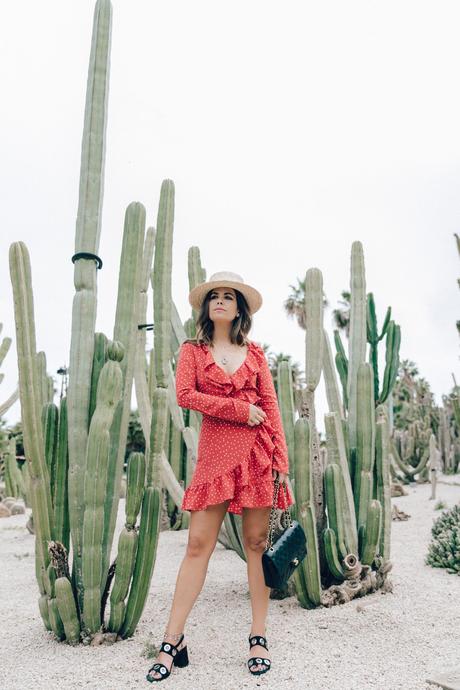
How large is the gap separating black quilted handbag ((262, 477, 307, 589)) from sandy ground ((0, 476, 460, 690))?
1.39 feet

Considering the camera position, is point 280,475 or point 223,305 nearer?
point 280,475

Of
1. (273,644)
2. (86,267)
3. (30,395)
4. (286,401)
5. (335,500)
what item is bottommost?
(273,644)

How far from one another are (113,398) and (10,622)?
1.81m

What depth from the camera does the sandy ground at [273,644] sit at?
2.71 meters

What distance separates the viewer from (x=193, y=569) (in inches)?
110

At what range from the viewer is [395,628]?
133 inches

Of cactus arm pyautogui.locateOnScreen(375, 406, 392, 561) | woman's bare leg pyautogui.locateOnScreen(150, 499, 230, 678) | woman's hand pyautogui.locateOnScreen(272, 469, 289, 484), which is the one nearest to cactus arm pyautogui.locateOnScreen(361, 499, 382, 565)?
cactus arm pyautogui.locateOnScreen(375, 406, 392, 561)

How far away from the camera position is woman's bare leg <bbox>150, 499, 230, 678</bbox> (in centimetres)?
275

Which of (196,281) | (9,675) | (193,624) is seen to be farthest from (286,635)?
(196,281)

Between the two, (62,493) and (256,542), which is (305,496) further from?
(62,493)

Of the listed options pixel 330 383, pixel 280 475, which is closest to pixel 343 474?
pixel 330 383

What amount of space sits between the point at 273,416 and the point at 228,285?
27.5 inches

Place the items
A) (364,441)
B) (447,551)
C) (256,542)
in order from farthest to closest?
(447,551)
(364,441)
(256,542)

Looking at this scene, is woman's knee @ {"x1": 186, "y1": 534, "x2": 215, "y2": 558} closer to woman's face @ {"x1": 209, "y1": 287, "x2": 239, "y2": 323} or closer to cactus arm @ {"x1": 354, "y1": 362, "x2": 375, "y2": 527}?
woman's face @ {"x1": 209, "y1": 287, "x2": 239, "y2": 323}
